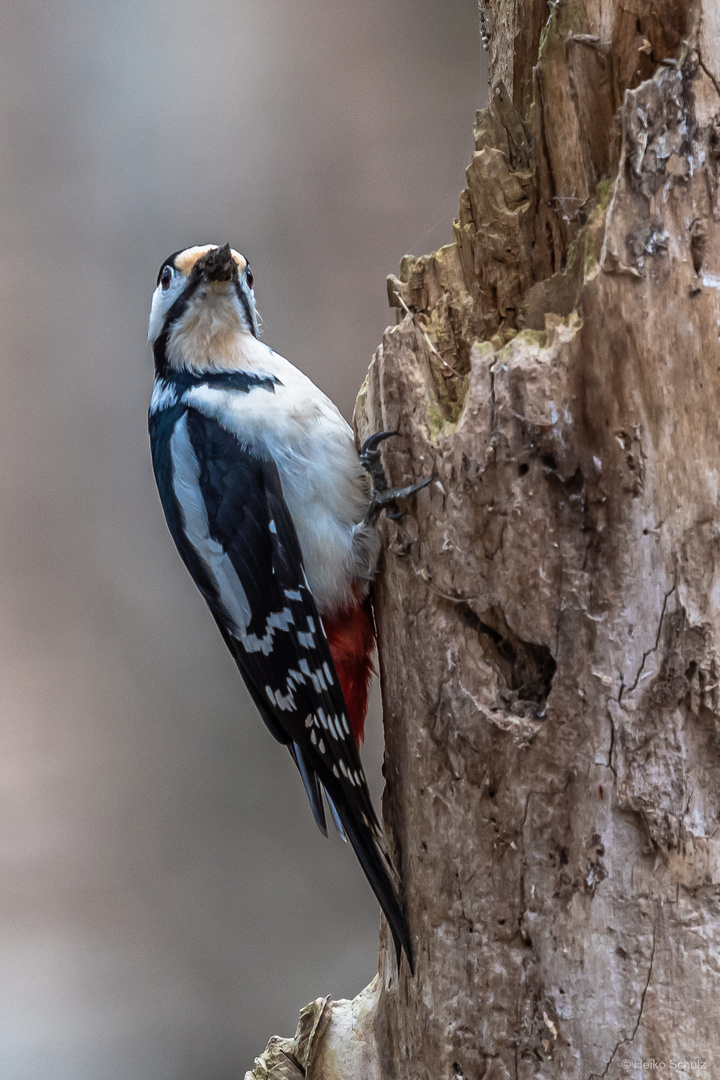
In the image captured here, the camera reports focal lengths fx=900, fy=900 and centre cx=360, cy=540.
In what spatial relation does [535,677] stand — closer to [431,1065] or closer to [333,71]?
[431,1065]

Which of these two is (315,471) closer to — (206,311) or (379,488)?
(379,488)

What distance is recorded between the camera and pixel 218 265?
1.60m

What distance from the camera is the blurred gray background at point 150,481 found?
9.17ft

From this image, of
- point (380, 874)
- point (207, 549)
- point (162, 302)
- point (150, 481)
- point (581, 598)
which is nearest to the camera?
point (581, 598)

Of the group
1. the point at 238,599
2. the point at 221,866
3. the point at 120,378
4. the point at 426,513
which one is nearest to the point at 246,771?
the point at 221,866

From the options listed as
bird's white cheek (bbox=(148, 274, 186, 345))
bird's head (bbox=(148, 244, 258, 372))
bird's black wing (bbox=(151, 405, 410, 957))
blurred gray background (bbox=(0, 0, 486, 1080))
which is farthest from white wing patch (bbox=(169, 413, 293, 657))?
blurred gray background (bbox=(0, 0, 486, 1080))

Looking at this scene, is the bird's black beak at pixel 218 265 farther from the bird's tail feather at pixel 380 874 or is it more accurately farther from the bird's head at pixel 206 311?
the bird's tail feather at pixel 380 874

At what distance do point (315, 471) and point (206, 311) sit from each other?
1.32ft

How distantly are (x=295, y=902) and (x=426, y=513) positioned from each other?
7.21 ft

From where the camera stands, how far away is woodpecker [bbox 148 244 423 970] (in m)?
1.41

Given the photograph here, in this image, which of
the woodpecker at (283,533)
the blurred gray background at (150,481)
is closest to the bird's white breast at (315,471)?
the woodpecker at (283,533)

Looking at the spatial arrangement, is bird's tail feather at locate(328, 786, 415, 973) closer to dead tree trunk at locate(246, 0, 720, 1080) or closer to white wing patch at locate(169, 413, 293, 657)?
dead tree trunk at locate(246, 0, 720, 1080)

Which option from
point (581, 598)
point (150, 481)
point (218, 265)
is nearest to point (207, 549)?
point (218, 265)

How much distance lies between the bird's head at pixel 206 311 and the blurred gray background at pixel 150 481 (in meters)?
1.23
